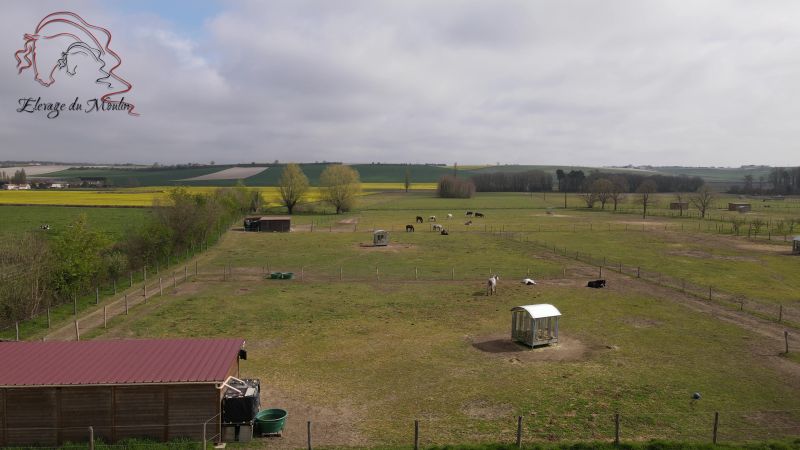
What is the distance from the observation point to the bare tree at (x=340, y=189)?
341ft

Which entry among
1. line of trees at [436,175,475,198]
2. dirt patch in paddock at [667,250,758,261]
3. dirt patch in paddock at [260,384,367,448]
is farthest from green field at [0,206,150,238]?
line of trees at [436,175,475,198]

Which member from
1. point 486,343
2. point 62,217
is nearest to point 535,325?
point 486,343

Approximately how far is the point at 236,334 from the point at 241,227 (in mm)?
53826

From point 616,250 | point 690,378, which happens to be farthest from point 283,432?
point 616,250

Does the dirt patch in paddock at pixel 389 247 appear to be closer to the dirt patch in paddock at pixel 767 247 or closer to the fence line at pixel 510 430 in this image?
the fence line at pixel 510 430

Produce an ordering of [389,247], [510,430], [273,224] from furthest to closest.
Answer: [273,224], [389,247], [510,430]

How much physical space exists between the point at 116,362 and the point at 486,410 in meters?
12.9

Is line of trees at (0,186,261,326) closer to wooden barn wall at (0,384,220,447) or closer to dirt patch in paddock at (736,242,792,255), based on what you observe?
wooden barn wall at (0,384,220,447)

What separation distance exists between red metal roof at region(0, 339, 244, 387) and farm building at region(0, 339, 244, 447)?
0.10ft

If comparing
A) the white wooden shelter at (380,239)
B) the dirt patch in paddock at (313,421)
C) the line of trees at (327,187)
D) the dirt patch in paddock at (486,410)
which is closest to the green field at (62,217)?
the line of trees at (327,187)

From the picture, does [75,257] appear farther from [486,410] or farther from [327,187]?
[327,187]

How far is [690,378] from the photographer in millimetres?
20297

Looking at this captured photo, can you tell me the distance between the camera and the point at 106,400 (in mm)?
14984

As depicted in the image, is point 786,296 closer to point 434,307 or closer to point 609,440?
point 434,307
